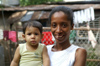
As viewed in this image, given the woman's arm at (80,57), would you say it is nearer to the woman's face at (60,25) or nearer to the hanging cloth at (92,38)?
the woman's face at (60,25)

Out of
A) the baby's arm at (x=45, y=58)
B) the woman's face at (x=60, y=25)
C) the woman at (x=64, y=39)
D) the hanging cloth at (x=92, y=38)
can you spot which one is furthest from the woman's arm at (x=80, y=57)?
the hanging cloth at (x=92, y=38)

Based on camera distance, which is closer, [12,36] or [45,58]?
[45,58]

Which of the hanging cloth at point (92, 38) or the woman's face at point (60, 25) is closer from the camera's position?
the woman's face at point (60, 25)

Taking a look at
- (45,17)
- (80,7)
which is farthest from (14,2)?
(80,7)

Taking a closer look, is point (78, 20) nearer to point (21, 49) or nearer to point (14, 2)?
point (21, 49)

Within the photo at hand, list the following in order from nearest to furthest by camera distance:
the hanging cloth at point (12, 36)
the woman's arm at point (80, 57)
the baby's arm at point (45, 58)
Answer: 1. the woman's arm at point (80, 57)
2. the baby's arm at point (45, 58)
3. the hanging cloth at point (12, 36)

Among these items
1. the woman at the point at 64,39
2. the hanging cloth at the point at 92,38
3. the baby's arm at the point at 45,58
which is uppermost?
the woman at the point at 64,39

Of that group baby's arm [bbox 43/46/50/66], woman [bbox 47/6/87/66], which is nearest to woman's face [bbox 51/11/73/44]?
woman [bbox 47/6/87/66]

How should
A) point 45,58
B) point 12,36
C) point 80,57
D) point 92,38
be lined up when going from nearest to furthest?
point 80,57, point 45,58, point 12,36, point 92,38

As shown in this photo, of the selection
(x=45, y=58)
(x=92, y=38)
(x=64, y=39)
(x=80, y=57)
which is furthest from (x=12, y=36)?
(x=80, y=57)

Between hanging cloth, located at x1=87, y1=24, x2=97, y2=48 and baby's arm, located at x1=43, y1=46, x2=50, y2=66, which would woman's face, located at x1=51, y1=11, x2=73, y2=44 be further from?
hanging cloth, located at x1=87, y1=24, x2=97, y2=48

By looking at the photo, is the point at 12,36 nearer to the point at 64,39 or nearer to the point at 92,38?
the point at 92,38

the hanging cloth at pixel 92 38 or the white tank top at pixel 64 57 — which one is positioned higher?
the white tank top at pixel 64 57

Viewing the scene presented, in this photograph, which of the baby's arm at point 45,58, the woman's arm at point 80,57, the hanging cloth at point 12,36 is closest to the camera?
the woman's arm at point 80,57
